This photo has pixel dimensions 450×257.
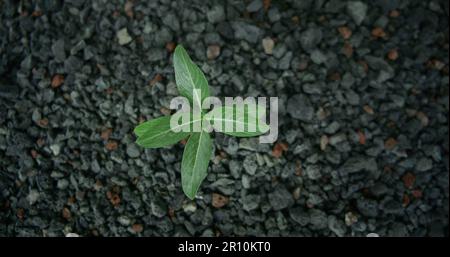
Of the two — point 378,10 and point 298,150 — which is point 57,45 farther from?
point 378,10

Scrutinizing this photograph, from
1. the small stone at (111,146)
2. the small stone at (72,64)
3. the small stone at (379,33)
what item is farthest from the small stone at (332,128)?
the small stone at (72,64)

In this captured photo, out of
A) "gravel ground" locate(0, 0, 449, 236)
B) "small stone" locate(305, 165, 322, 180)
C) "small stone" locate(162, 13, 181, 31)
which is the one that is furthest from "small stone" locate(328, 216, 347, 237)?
"small stone" locate(162, 13, 181, 31)

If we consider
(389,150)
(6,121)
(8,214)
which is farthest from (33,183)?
(389,150)

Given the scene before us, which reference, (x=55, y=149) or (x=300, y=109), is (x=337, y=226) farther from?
(x=55, y=149)

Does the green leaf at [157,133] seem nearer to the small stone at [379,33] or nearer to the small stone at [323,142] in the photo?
the small stone at [323,142]

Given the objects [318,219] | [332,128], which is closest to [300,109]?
[332,128]

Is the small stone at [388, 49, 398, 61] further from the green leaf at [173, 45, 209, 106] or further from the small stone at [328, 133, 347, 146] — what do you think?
the green leaf at [173, 45, 209, 106]
